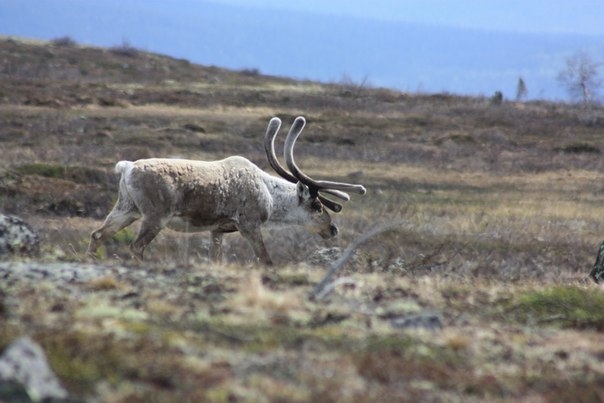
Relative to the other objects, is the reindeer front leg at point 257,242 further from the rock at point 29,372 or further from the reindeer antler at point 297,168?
the rock at point 29,372

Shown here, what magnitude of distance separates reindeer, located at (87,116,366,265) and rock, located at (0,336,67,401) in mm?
Answer: 7245

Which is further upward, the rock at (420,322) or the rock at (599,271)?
the rock at (420,322)

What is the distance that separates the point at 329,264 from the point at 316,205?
101cm

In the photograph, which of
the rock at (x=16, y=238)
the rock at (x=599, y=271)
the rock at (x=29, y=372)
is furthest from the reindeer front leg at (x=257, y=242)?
the rock at (x=29, y=372)

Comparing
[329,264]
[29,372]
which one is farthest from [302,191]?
[29,372]

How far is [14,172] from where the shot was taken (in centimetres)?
2698

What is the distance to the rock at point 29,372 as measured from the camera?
630cm

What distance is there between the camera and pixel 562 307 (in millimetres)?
10312

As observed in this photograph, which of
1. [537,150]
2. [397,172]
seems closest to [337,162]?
[397,172]

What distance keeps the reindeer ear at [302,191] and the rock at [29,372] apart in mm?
9641

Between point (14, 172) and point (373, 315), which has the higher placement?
point (373, 315)

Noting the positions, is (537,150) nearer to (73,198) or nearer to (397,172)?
(397,172)

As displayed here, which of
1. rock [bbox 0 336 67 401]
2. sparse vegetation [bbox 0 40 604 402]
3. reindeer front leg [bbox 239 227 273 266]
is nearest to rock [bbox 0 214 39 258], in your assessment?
sparse vegetation [bbox 0 40 604 402]

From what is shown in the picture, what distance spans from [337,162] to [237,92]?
82.1 feet
